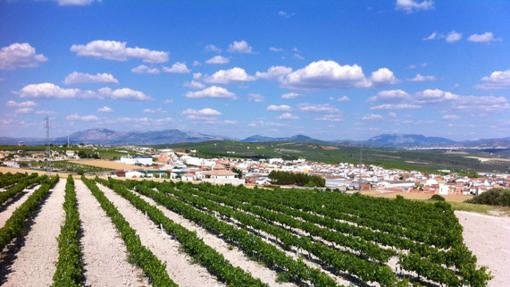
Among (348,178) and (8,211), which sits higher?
(8,211)

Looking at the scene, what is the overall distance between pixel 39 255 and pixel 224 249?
8.90m

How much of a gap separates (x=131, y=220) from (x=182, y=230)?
878cm

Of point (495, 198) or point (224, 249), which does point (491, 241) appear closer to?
point (224, 249)

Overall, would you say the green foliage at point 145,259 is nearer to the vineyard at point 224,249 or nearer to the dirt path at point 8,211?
the vineyard at point 224,249

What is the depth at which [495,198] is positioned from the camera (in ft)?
163

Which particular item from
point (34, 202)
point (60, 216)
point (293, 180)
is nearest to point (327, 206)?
point (60, 216)

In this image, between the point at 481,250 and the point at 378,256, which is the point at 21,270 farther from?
the point at 481,250

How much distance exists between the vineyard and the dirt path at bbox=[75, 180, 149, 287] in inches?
1.8

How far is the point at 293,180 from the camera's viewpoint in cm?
8606

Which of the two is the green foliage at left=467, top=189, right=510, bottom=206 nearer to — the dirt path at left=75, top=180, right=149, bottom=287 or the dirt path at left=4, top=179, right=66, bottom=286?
the dirt path at left=75, top=180, right=149, bottom=287

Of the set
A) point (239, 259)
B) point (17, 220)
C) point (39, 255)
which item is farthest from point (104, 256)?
point (17, 220)

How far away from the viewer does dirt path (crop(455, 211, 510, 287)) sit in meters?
21.2

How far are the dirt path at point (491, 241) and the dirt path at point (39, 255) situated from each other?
18726 millimetres

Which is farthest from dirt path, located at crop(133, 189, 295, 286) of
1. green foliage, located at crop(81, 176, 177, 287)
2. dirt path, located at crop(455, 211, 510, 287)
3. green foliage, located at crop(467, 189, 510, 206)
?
green foliage, located at crop(467, 189, 510, 206)
